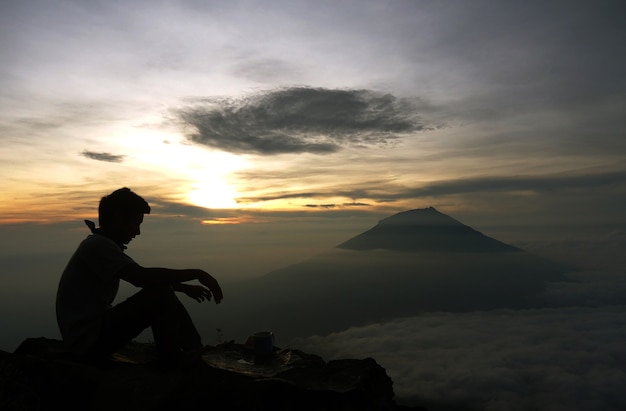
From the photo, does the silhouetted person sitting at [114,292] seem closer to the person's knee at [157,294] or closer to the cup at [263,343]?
the person's knee at [157,294]

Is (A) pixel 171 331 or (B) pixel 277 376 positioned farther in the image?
(B) pixel 277 376

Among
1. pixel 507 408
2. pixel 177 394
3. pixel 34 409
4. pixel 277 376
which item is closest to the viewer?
pixel 34 409

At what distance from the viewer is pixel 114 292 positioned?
4.80m

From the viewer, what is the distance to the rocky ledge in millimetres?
4469

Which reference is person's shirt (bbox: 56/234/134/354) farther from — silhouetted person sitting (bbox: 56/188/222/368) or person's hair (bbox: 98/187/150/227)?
person's hair (bbox: 98/187/150/227)

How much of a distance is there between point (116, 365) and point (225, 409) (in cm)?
159

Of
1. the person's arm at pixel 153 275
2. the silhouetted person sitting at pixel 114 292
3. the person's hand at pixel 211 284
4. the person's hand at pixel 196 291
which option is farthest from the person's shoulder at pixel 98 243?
the person's hand at pixel 196 291

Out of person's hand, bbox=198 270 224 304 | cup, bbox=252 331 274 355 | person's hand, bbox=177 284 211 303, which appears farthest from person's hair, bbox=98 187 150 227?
cup, bbox=252 331 274 355

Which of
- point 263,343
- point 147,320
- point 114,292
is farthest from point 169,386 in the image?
point 263,343

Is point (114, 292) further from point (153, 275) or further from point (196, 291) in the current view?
point (196, 291)

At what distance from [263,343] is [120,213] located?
9.91 ft

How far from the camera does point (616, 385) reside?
18400 centimetres

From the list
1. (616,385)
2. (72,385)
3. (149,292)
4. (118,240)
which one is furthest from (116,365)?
(616,385)

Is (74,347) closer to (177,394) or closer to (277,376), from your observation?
(177,394)
